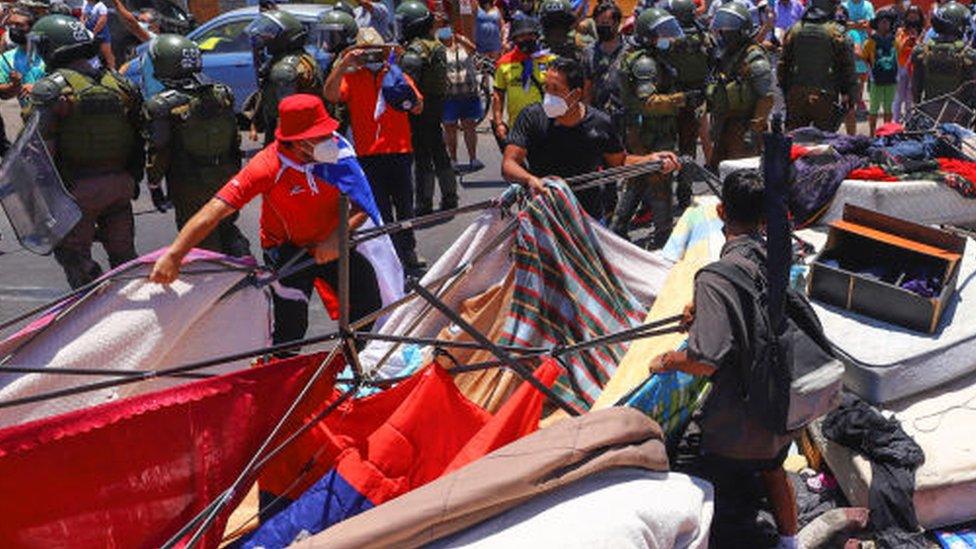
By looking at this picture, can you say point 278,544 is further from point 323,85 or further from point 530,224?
point 323,85

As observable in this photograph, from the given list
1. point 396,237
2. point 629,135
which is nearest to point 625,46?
point 629,135

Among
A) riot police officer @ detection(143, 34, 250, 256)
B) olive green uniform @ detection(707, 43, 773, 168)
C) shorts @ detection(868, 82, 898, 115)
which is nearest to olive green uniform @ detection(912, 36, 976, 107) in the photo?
shorts @ detection(868, 82, 898, 115)

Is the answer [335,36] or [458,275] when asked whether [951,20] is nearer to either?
[335,36]

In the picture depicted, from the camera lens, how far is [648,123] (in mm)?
8930

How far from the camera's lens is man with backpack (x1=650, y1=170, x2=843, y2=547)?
3.89 m

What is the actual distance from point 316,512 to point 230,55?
12.0m

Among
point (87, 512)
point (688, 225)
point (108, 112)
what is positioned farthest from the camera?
point (108, 112)

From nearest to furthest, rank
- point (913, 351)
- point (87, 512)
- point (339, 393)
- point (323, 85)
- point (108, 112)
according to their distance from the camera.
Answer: point (87, 512) → point (339, 393) → point (913, 351) → point (108, 112) → point (323, 85)

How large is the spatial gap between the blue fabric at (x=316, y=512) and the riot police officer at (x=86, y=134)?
3.82 metres

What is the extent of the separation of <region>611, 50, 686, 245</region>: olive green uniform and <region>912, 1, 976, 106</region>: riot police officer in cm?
288

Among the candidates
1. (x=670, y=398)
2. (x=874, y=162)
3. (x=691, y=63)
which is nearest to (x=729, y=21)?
(x=691, y=63)

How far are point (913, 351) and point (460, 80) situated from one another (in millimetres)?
6467

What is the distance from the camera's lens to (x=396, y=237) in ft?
27.2

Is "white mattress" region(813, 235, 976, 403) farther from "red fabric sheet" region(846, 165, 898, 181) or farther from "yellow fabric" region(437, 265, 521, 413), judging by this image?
"red fabric sheet" region(846, 165, 898, 181)
